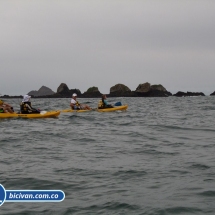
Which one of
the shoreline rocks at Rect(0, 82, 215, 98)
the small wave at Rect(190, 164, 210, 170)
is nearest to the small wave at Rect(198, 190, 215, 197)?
the small wave at Rect(190, 164, 210, 170)

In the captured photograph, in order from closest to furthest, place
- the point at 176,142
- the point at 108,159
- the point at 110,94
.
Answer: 1. the point at 108,159
2. the point at 176,142
3. the point at 110,94

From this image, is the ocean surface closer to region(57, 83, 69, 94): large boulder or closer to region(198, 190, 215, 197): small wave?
region(198, 190, 215, 197): small wave

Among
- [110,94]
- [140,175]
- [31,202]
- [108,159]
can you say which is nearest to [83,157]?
[108,159]

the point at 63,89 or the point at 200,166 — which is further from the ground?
the point at 63,89

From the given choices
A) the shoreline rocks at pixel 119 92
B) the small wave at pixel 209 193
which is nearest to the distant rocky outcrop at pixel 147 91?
the shoreline rocks at pixel 119 92

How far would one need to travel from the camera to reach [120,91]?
118 m

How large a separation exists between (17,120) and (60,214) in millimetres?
14803

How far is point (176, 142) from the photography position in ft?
39.1

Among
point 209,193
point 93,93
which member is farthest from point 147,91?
point 209,193

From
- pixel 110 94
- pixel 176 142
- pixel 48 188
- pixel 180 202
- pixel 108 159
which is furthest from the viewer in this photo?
pixel 110 94

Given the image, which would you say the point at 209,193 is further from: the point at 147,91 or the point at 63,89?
the point at 63,89

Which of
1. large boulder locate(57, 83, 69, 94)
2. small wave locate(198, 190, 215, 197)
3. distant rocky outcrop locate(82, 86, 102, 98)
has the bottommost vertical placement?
small wave locate(198, 190, 215, 197)

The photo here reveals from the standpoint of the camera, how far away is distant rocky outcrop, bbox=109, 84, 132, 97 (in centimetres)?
11688

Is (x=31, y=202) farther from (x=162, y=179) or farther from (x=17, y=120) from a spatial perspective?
(x=17, y=120)
